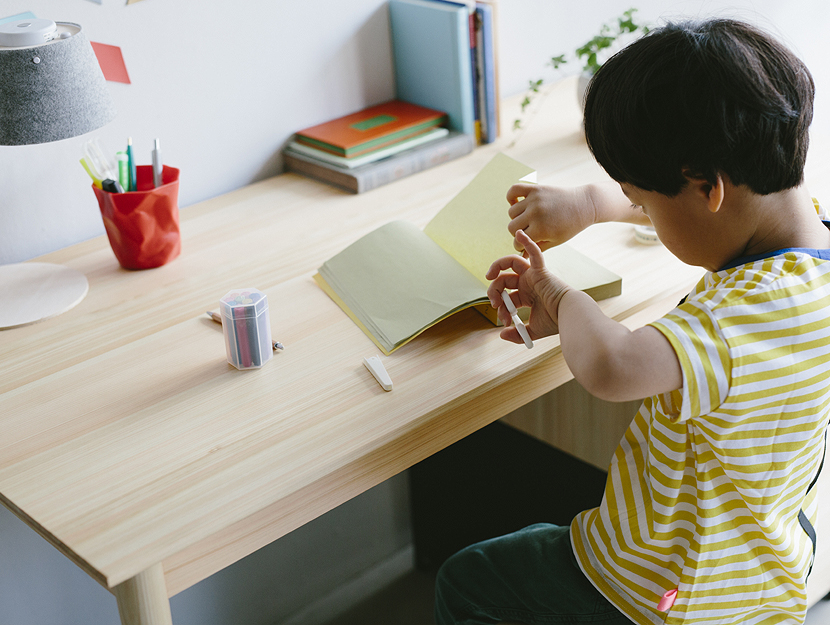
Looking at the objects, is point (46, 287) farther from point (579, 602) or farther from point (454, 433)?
point (579, 602)

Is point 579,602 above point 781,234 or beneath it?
beneath

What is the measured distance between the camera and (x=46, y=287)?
1.08 m

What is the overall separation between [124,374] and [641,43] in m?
0.64

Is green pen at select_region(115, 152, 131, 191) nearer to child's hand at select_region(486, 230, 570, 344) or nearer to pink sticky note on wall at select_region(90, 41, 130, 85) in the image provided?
pink sticky note on wall at select_region(90, 41, 130, 85)

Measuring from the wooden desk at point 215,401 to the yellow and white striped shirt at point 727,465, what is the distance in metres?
0.16

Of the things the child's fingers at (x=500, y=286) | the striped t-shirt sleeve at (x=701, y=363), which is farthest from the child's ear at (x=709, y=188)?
the child's fingers at (x=500, y=286)

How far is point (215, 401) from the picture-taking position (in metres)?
0.83

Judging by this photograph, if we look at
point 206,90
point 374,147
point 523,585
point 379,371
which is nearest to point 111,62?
point 206,90

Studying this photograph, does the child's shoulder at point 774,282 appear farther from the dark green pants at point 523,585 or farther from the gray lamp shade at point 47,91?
the gray lamp shade at point 47,91

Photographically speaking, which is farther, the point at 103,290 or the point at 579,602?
the point at 103,290

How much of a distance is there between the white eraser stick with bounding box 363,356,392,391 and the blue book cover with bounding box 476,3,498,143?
753 mm

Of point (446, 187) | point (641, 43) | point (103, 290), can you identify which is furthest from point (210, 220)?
point (641, 43)

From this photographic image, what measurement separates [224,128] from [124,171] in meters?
0.30

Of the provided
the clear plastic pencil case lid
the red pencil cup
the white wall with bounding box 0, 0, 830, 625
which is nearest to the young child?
the clear plastic pencil case lid
